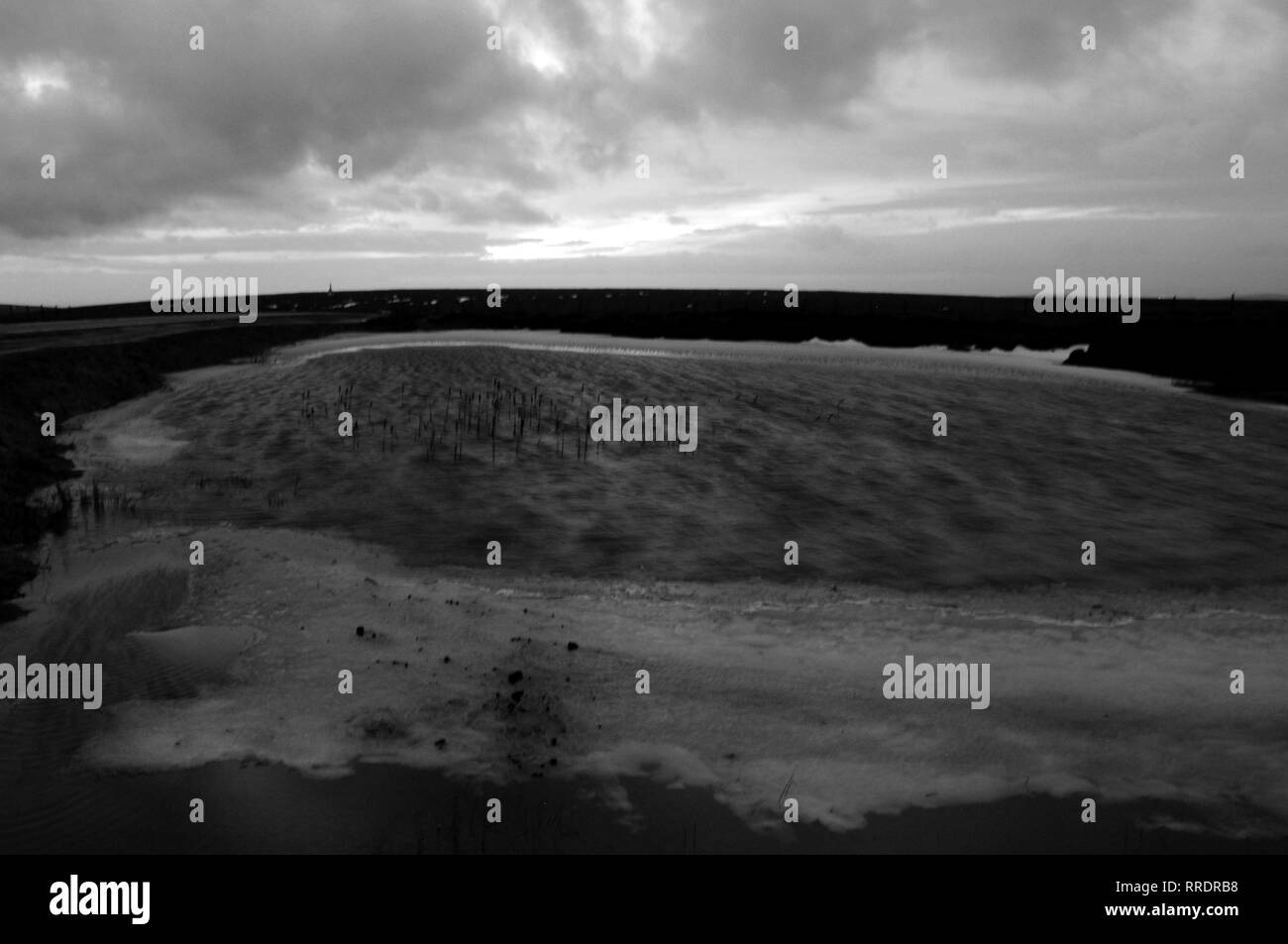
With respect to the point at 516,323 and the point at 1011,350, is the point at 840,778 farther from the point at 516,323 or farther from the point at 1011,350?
Result: the point at 516,323

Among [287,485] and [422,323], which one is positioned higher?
[422,323]

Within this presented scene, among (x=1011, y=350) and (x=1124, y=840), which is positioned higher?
(x=1011, y=350)

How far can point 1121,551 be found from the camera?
15.5m

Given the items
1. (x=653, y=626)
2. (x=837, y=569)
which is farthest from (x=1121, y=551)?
(x=653, y=626)

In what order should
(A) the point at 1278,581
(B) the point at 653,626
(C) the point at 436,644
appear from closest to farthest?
(C) the point at 436,644
(B) the point at 653,626
(A) the point at 1278,581

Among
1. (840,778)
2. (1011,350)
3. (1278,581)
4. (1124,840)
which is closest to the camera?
(1124,840)

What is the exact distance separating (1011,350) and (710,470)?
5070 centimetres

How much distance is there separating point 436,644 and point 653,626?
115 inches

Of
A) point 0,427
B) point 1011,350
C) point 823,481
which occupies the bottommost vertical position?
point 823,481

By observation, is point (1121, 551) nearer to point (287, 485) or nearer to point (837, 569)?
point (837, 569)

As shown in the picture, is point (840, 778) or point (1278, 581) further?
point (1278, 581)

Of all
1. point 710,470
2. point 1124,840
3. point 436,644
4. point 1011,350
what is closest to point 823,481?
point 710,470
